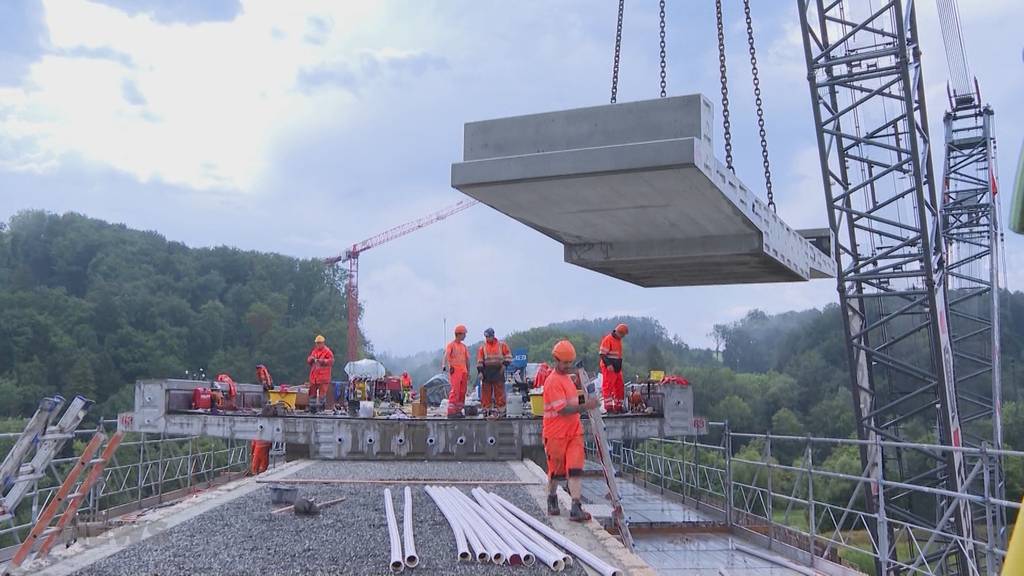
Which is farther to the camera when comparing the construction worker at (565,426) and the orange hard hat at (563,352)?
the orange hard hat at (563,352)

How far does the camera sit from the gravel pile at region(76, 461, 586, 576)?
5426 millimetres

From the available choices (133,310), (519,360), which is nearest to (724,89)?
(519,360)

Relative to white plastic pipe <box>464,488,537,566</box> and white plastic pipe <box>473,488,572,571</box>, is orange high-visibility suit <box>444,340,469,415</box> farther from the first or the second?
white plastic pipe <box>464,488,537,566</box>

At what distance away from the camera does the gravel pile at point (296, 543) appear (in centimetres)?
543

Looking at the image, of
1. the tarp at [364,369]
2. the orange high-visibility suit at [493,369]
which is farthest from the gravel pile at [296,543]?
the tarp at [364,369]

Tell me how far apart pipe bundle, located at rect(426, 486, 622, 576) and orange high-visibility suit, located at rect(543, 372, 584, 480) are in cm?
54

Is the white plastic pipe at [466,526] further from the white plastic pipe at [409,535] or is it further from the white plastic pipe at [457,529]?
the white plastic pipe at [409,535]

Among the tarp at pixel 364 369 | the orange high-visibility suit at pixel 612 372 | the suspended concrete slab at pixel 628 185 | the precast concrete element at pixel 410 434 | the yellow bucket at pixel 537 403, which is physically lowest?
the precast concrete element at pixel 410 434

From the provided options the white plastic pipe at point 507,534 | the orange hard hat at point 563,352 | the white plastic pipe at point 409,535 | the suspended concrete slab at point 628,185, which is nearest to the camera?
the white plastic pipe at point 409,535

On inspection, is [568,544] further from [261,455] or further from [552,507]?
[261,455]

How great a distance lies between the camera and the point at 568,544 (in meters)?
6.04

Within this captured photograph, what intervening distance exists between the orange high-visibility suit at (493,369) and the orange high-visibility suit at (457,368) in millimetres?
291

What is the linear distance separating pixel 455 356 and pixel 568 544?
→ 9727mm

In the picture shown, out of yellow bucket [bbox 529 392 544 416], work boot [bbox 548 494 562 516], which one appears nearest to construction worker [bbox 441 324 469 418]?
yellow bucket [bbox 529 392 544 416]
